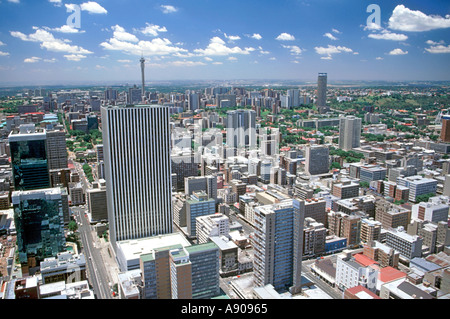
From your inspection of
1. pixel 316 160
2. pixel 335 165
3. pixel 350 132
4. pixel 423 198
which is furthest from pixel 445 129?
pixel 316 160

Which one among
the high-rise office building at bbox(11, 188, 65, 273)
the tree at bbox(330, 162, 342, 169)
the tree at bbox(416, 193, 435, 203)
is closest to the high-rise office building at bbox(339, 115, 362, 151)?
the tree at bbox(330, 162, 342, 169)

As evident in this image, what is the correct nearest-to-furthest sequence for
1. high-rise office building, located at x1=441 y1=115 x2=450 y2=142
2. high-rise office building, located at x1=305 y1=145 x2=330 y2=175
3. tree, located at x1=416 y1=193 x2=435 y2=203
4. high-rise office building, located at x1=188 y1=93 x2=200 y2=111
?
tree, located at x1=416 y1=193 x2=435 y2=203 → high-rise office building, located at x1=441 y1=115 x2=450 y2=142 → high-rise office building, located at x1=305 y1=145 x2=330 y2=175 → high-rise office building, located at x1=188 y1=93 x2=200 y2=111

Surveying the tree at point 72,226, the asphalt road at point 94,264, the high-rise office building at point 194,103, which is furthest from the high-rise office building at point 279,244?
the high-rise office building at point 194,103

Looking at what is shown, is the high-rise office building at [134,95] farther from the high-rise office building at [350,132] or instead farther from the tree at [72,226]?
the high-rise office building at [350,132]

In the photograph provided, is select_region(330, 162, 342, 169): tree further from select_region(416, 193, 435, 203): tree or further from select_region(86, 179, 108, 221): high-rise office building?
select_region(86, 179, 108, 221): high-rise office building

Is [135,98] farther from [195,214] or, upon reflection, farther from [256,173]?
[256,173]
